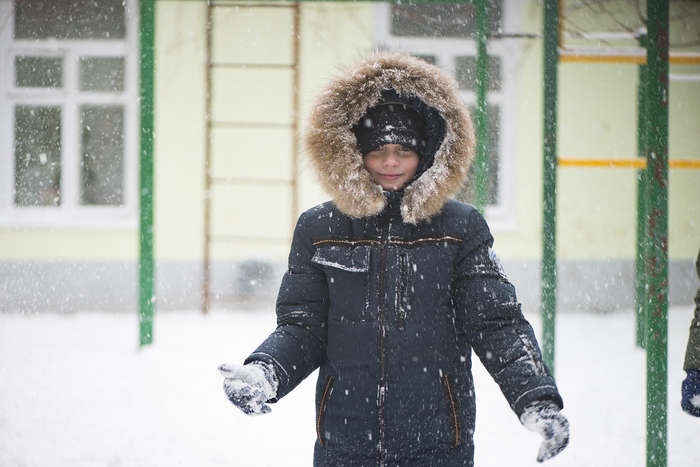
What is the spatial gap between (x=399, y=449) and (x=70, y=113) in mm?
5926

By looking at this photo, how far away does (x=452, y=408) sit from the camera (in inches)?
62.6

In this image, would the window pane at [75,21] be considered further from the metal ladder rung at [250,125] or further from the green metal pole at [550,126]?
the green metal pole at [550,126]

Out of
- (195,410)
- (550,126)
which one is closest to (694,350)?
(550,126)

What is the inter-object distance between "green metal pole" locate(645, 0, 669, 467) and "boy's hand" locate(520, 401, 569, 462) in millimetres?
1318

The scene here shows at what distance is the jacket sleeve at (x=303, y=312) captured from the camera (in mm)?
1660

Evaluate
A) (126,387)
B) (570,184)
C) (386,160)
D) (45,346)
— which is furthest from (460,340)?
(570,184)

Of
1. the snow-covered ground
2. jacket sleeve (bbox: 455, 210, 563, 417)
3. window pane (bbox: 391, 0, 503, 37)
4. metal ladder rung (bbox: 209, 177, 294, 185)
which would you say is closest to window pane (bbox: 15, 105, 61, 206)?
metal ladder rung (bbox: 209, 177, 294, 185)

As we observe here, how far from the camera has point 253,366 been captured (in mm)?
1522

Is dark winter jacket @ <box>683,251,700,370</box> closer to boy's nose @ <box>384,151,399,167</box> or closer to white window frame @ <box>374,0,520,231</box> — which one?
boy's nose @ <box>384,151,399,167</box>

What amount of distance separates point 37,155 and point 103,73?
1078 millimetres

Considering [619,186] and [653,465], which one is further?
[619,186]

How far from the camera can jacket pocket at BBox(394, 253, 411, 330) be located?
5.27 ft

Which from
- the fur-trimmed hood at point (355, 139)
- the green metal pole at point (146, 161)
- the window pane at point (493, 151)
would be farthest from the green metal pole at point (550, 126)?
the window pane at point (493, 151)

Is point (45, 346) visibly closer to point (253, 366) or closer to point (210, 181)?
point (210, 181)
